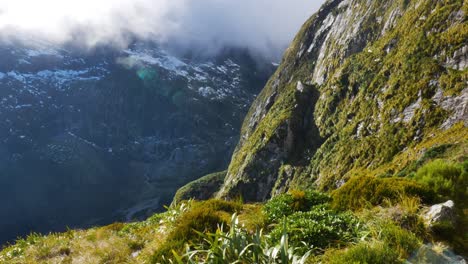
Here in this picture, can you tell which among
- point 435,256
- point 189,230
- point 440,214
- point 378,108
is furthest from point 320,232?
point 378,108

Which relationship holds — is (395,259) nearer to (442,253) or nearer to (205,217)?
(442,253)

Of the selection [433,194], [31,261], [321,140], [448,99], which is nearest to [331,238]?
[433,194]

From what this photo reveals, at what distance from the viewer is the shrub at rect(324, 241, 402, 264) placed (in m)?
6.30

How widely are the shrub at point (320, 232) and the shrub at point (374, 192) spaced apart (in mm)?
1419

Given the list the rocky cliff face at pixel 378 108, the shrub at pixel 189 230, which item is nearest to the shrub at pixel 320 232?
the shrub at pixel 189 230

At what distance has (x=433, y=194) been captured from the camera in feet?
30.8

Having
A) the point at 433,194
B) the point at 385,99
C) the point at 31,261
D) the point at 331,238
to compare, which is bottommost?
the point at 31,261

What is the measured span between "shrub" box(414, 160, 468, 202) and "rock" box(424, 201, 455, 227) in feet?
5.63

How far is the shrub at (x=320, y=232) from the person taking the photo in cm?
769

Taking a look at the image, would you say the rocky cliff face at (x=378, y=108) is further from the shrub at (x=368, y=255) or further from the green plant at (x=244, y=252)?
the shrub at (x=368, y=255)

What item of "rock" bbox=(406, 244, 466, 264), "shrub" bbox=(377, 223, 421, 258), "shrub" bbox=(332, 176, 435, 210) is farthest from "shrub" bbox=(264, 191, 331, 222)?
"rock" bbox=(406, 244, 466, 264)

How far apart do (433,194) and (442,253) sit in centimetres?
276

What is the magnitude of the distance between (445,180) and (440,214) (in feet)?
10.6

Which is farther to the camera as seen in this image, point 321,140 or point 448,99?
point 321,140
